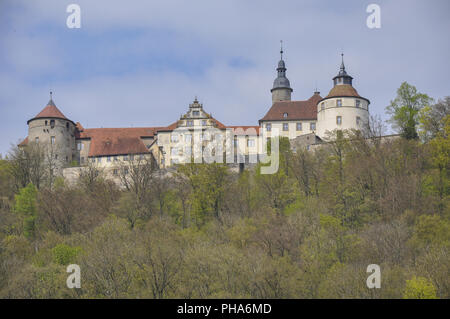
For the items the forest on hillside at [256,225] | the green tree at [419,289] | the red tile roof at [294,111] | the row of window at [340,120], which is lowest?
the green tree at [419,289]

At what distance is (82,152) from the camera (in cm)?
6450

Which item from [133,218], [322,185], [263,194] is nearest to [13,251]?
[133,218]

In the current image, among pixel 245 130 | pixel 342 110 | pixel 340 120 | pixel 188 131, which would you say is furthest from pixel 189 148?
pixel 342 110

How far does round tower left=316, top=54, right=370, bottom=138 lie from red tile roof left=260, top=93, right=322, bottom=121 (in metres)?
2.14

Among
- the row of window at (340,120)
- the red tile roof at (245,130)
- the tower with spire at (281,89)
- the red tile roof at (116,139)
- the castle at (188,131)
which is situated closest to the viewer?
the row of window at (340,120)

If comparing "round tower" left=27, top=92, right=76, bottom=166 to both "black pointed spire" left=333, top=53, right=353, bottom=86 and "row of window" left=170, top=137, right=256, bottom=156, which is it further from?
"black pointed spire" left=333, top=53, right=353, bottom=86

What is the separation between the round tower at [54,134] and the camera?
62.0 m

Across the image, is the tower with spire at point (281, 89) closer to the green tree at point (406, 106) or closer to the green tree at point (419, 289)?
the green tree at point (406, 106)

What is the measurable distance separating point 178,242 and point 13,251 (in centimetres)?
1022

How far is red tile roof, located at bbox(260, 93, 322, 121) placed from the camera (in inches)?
2368

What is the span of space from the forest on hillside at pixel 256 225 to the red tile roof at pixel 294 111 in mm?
6954

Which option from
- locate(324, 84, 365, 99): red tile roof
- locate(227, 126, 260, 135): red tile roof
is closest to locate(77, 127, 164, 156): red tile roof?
locate(227, 126, 260, 135): red tile roof

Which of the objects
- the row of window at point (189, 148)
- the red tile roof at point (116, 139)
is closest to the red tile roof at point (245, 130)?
the row of window at point (189, 148)
